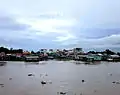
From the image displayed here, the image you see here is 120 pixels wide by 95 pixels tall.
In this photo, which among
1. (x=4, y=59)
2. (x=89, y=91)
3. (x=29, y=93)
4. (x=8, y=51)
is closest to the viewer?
(x=29, y=93)

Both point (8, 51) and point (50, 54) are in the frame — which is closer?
point (8, 51)

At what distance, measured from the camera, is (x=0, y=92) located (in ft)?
76.2

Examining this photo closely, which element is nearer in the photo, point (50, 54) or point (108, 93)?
point (108, 93)

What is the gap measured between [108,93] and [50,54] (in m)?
95.1

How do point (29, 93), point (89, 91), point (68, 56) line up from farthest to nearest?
point (68, 56) → point (89, 91) → point (29, 93)

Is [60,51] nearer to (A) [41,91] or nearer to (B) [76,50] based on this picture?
(B) [76,50]

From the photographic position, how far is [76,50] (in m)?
119

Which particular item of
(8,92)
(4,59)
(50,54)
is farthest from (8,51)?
→ (8,92)

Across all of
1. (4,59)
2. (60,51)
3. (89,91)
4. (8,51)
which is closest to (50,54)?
(60,51)

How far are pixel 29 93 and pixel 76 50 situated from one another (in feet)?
319

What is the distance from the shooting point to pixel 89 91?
24.0m

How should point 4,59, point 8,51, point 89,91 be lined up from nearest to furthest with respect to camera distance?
point 89,91
point 4,59
point 8,51

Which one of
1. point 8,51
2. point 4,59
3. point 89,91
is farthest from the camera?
point 8,51

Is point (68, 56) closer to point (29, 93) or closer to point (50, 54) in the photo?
point (50, 54)
